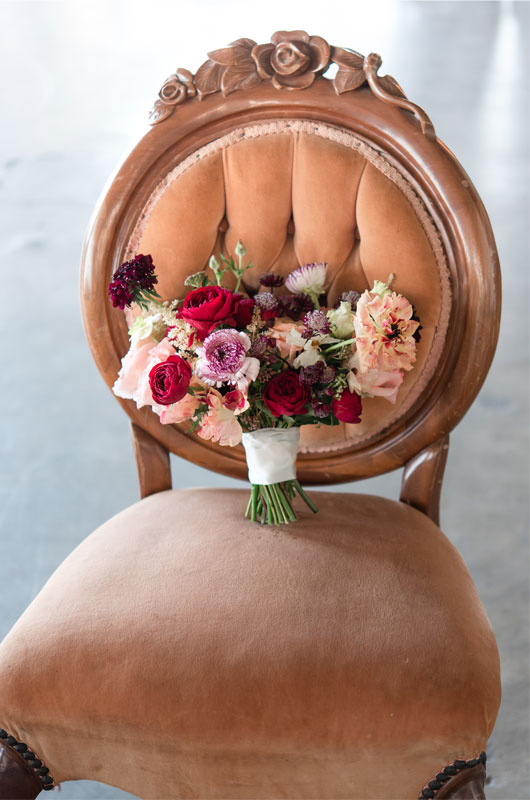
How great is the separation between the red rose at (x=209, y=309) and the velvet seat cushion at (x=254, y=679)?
0.29 m

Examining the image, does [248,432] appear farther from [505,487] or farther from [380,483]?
[505,487]

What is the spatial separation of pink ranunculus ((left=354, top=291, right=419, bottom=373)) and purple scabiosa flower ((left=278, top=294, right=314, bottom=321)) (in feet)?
0.30

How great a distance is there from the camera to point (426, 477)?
3.59 feet

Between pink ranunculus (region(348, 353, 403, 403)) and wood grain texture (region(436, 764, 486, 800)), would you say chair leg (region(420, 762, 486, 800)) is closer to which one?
wood grain texture (region(436, 764, 486, 800))

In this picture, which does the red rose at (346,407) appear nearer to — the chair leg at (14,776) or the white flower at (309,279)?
the white flower at (309,279)

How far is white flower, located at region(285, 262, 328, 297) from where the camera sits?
1006 millimetres

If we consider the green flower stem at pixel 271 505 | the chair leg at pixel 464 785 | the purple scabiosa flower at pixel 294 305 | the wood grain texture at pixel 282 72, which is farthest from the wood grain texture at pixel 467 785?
the wood grain texture at pixel 282 72

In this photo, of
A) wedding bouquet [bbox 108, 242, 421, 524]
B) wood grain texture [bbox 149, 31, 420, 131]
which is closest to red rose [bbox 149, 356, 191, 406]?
wedding bouquet [bbox 108, 242, 421, 524]

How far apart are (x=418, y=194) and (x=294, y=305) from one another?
226 mm

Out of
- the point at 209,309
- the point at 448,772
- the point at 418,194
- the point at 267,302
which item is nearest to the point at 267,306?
the point at 267,302

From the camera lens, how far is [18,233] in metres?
2.76

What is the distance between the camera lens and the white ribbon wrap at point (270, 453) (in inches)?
37.9

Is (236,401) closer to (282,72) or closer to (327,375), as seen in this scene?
(327,375)

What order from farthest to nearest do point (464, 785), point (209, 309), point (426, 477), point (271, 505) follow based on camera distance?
point (426, 477) → point (271, 505) → point (209, 309) → point (464, 785)
